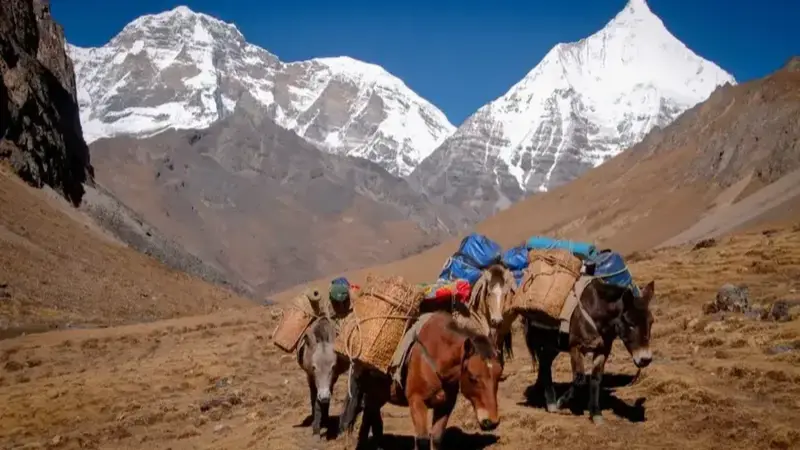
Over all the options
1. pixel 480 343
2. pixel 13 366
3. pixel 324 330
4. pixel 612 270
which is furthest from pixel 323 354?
pixel 13 366

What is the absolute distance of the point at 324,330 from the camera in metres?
12.6

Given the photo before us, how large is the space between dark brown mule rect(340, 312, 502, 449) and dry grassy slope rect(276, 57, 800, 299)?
123 ft

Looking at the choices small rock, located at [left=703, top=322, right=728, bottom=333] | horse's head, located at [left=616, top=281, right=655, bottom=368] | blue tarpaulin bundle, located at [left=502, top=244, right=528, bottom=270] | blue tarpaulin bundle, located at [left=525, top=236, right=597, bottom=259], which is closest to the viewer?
horse's head, located at [left=616, top=281, right=655, bottom=368]

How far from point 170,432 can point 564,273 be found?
8652 millimetres

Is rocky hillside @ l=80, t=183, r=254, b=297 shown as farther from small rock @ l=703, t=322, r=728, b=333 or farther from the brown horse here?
the brown horse

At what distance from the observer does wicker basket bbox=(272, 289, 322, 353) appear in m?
13.1

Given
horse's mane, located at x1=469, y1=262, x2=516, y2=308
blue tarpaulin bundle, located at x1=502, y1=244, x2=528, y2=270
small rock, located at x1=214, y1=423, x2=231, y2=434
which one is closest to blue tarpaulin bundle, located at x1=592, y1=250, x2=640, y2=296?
blue tarpaulin bundle, located at x1=502, y1=244, x2=528, y2=270

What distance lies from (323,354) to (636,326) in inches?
199

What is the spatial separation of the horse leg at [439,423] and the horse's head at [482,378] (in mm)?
467

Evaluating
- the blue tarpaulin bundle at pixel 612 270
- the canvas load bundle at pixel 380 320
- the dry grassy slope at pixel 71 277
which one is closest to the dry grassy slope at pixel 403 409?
the blue tarpaulin bundle at pixel 612 270

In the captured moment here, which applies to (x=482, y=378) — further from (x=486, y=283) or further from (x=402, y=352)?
(x=486, y=283)

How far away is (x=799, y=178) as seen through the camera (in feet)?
181

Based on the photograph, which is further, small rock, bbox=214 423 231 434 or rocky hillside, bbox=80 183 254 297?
rocky hillside, bbox=80 183 254 297

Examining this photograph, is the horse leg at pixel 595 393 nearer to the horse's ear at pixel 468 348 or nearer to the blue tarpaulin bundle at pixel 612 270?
the blue tarpaulin bundle at pixel 612 270
